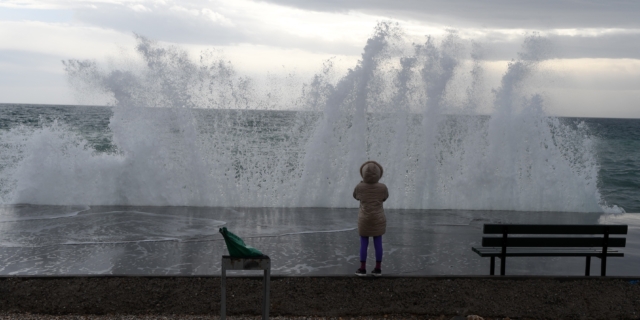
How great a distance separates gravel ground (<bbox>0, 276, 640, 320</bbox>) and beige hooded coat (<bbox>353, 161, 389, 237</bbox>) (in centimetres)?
67

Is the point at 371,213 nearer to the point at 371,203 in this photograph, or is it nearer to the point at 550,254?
the point at 371,203

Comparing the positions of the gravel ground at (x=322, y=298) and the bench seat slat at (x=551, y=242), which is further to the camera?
the bench seat slat at (x=551, y=242)

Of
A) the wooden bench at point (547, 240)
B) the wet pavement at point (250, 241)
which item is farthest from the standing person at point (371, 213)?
the wooden bench at point (547, 240)

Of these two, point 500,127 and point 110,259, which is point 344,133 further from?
point 110,259

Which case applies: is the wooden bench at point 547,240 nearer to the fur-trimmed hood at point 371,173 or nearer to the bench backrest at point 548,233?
the bench backrest at point 548,233

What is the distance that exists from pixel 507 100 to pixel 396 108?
11.9 ft

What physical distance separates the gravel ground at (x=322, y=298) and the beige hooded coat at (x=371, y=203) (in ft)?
2.20

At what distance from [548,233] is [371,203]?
2.27m

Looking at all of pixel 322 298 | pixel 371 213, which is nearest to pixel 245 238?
pixel 371 213

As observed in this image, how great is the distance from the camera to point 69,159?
51.0 ft

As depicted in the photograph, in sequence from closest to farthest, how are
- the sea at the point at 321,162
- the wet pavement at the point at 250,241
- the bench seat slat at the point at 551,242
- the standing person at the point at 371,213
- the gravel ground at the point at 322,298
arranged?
the gravel ground at the point at 322,298, the standing person at the point at 371,213, the bench seat slat at the point at 551,242, the wet pavement at the point at 250,241, the sea at the point at 321,162

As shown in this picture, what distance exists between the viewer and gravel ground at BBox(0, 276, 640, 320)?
18.4 ft

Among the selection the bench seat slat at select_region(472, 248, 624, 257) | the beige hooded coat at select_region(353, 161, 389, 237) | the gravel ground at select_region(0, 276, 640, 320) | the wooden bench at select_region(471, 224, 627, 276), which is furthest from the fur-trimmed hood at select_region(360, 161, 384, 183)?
the bench seat slat at select_region(472, 248, 624, 257)

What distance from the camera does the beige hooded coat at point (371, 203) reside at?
6.86 metres
